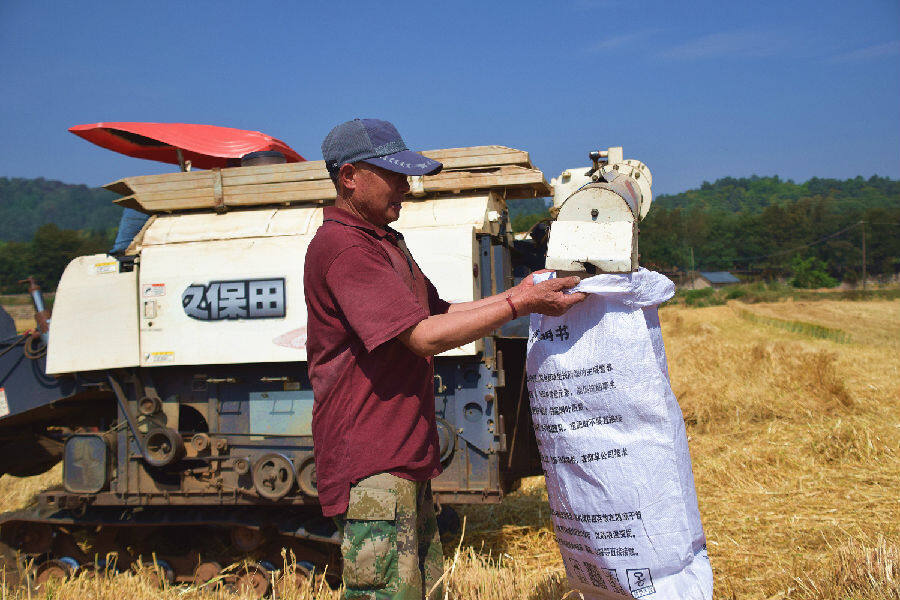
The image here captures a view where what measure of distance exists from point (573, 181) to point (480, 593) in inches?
87.5

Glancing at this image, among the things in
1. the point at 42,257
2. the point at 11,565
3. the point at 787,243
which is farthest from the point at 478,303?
the point at 787,243

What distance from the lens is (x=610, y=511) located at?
8.78 feet

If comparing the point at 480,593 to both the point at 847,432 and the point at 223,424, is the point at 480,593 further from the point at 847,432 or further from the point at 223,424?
the point at 847,432

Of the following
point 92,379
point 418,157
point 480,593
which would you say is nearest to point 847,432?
point 480,593

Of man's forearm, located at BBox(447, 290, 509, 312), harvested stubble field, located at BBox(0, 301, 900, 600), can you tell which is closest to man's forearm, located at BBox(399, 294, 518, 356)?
man's forearm, located at BBox(447, 290, 509, 312)

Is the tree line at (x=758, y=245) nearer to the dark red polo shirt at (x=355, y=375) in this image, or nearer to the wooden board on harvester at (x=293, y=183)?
the wooden board on harvester at (x=293, y=183)

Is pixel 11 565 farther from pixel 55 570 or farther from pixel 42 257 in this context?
pixel 42 257

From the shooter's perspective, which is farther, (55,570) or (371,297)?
(55,570)

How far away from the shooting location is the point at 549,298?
2.57 meters

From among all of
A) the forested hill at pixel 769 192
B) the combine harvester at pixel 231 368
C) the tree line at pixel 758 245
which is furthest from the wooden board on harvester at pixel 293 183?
the forested hill at pixel 769 192

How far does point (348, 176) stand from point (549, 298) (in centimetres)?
83

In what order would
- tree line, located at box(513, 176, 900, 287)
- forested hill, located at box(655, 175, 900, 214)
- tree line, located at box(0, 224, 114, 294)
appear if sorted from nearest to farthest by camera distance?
tree line, located at box(0, 224, 114, 294)
tree line, located at box(513, 176, 900, 287)
forested hill, located at box(655, 175, 900, 214)

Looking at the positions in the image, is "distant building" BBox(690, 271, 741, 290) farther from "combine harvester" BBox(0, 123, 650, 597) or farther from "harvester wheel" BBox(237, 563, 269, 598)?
"harvester wheel" BBox(237, 563, 269, 598)

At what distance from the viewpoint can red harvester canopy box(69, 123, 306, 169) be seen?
19.3 ft
